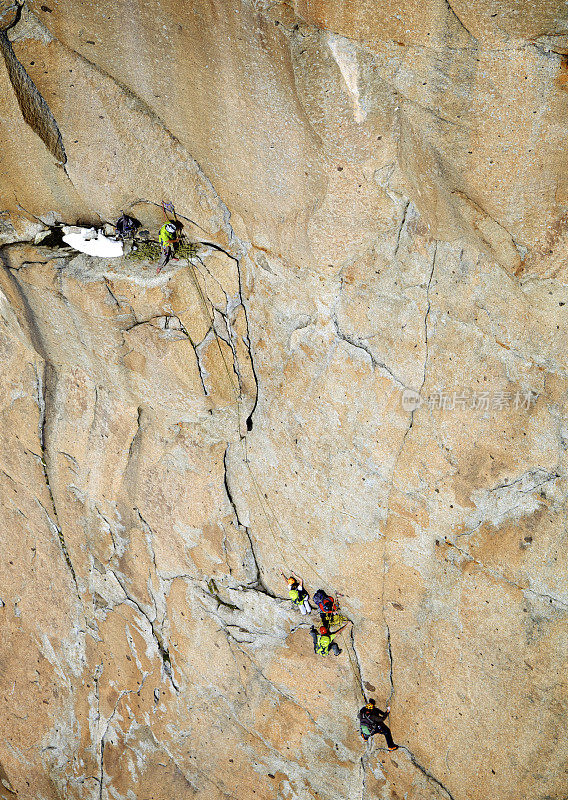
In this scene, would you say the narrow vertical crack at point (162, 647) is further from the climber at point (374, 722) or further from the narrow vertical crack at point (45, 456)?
the climber at point (374, 722)

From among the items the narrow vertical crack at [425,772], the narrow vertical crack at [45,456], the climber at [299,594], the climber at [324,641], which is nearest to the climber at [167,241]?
the narrow vertical crack at [45,456]

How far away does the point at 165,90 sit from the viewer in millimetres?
3139

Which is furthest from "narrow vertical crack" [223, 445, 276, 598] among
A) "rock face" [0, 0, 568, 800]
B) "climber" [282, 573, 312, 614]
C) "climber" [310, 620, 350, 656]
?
"climber" [310, 620, 350, 656]

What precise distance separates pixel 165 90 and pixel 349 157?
102cm

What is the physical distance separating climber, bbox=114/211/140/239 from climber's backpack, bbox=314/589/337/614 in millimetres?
2366

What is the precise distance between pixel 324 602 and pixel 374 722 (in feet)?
2.48

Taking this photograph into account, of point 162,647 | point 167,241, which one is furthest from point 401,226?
point 162,647

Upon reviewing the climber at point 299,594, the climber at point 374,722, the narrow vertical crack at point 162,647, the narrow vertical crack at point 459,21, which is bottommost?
the narrow vertical crack at point 162,647

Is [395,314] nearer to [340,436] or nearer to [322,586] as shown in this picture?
[340,436]

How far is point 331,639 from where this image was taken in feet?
12.7

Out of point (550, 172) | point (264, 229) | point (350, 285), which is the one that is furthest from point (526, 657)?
point (264, 229)

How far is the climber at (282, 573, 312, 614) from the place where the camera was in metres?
3.92

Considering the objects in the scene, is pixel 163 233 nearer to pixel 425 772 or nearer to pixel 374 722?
pixel 374 722

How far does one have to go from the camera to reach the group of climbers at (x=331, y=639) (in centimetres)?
383
